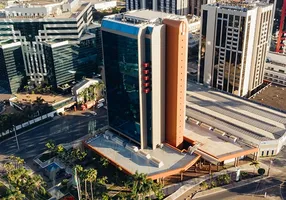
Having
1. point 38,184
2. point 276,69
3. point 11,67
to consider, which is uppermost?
point 11,67

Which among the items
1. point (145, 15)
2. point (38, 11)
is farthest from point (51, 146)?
point (38, 11)

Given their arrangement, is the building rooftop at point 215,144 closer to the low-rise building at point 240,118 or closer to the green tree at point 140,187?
the low-rise building at point 240,118

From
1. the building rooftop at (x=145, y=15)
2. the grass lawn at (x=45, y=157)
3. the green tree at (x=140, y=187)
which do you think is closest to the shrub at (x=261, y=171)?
the green tree at (x=140, y=187)

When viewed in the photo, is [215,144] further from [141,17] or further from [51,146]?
[51,146]

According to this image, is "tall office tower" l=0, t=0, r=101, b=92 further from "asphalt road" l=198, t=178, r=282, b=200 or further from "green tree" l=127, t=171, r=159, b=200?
"asphalt road" l=198, t=178, r=282, b=200

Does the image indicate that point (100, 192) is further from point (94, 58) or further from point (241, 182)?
point (94, 58)

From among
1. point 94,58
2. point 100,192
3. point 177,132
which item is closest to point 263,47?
point 177,132

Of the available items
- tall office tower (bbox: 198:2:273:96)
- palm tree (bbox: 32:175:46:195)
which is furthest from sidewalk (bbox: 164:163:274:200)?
tall office tower (bbox: 198:2:273:96)
